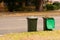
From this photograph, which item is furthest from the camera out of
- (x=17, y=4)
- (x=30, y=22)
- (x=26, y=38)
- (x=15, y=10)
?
(x=17, y=4)

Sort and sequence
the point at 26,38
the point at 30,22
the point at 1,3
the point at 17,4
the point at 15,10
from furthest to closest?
the point at 1,3
the point at 17,4
the point at 15,10
the point at 30,22
the point at 26,38

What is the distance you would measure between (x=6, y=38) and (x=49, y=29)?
3556 millimetres

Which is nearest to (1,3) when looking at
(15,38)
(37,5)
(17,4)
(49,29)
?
(17,4)

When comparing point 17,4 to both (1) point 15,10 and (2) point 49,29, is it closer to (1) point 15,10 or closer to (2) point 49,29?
(1) point 15,10

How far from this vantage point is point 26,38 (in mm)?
11492

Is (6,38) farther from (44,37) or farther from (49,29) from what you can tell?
(49,29)

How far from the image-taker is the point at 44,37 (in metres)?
11.9

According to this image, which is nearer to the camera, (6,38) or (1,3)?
(6,38)

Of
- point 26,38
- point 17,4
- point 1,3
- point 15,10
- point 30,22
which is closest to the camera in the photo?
point 26,38

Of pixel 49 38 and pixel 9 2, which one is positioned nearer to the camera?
pixel 49 38

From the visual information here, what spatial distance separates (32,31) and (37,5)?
1976cm

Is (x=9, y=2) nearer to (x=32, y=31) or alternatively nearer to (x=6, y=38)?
(x=32, y=31)

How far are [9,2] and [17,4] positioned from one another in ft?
5.30

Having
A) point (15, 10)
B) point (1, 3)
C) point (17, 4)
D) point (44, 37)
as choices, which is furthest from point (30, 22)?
point (1, 3)
